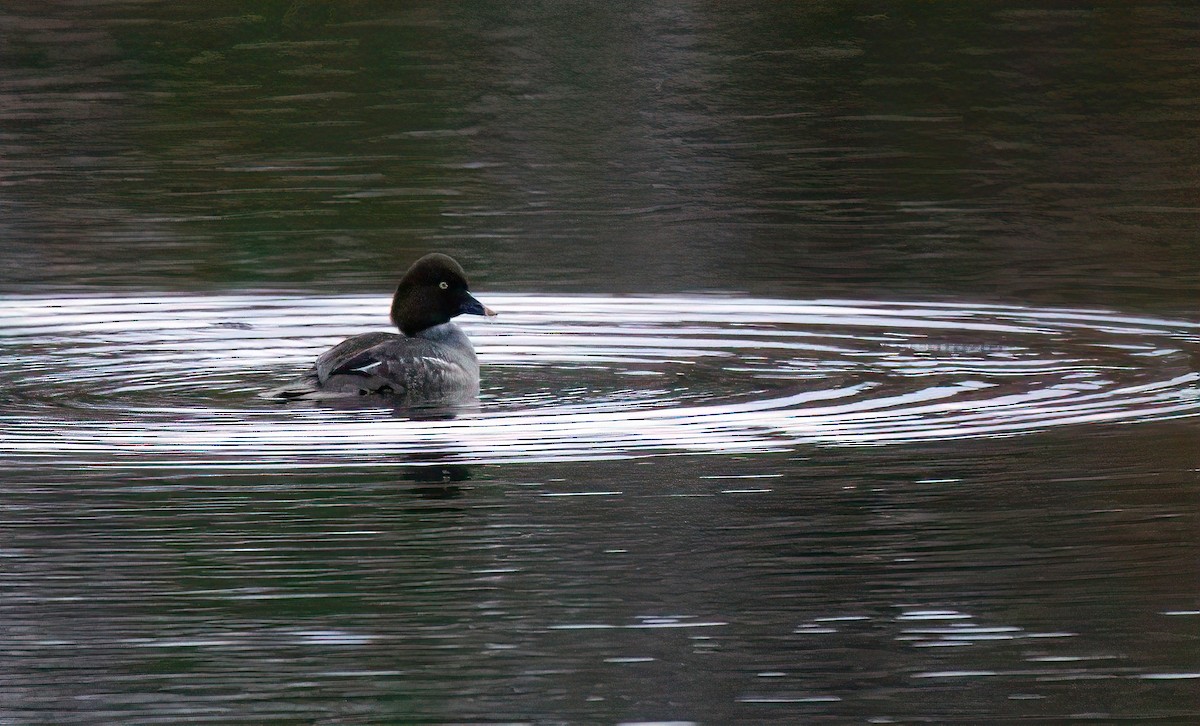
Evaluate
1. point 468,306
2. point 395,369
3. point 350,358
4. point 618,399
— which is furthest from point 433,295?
point 618,399

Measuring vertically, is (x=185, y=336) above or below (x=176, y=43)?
below

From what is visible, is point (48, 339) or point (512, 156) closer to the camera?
point (48, 339)

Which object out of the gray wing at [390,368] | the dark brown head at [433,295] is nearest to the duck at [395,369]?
the gray wing at [390,368]

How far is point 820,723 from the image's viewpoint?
568 cm

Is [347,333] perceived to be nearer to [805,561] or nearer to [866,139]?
[805,561]

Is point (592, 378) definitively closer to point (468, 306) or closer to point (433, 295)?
point (468, 306)

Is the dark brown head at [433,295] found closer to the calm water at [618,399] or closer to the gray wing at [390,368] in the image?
the calm water at [618,399]

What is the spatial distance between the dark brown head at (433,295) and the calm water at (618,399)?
1.29 ft

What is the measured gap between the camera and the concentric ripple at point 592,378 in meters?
9.25

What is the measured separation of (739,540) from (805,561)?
0.32 m

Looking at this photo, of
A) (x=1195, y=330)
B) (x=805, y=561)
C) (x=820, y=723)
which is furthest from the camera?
(x=1195, y=330)

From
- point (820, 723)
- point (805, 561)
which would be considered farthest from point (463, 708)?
point (805, 561)

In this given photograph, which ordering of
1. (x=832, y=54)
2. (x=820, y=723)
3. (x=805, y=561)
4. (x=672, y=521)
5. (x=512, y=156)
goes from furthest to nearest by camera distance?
(x=832, y=54)
(x=512, y=156)
(x=672, y=521)
(x=805, y=561)
(x=820, y=723)

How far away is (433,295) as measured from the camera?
37.6 ft
